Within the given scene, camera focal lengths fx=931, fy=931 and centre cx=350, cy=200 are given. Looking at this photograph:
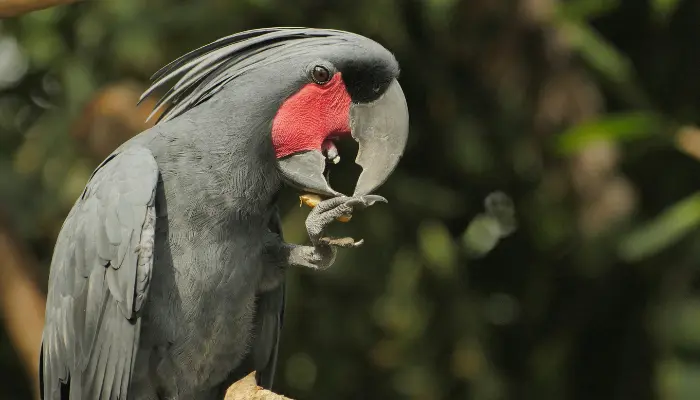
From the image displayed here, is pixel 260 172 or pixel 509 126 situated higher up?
pixel 509 126

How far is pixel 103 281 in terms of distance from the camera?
256 centimetres

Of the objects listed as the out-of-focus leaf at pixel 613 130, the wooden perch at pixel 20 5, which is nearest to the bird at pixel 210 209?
the wooden perch at pixel 20 5

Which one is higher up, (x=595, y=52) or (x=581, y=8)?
(x=581, y=8)

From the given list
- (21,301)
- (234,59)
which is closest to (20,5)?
(234,59)

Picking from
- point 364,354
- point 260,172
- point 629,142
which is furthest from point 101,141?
point 629,142

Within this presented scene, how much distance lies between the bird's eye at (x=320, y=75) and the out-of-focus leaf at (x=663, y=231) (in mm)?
2096

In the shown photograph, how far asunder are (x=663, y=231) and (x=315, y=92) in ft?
7.06

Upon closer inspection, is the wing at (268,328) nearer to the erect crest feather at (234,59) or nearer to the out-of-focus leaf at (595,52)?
the erect crest feather at (234,59)

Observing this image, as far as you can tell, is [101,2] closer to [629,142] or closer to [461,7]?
[461,7]

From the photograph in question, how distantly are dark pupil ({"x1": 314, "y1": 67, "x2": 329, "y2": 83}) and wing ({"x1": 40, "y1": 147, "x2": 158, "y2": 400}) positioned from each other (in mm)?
510

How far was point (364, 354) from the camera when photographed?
4660 millimetres

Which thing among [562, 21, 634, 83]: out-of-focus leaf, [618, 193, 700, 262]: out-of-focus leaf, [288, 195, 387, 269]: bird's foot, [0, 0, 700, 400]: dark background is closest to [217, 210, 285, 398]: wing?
[288, 195, 387, 269]: bird's foot

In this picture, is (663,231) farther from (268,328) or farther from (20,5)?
(20,5)

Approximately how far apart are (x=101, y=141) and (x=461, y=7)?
1.91 meters
